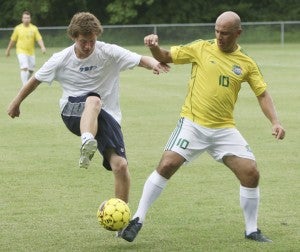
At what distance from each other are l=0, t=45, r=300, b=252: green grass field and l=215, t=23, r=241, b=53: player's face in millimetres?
1723

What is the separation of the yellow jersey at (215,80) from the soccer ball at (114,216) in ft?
3.44

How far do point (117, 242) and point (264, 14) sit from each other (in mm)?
49150

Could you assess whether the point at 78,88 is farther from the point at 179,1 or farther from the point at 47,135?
the point at 179,1

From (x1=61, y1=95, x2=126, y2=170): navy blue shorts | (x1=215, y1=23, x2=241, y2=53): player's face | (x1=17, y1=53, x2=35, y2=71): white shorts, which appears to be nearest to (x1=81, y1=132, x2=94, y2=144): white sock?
(x1=61, y1=95, x2=126, y2=170): navy blue shorts

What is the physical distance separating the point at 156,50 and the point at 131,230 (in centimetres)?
161

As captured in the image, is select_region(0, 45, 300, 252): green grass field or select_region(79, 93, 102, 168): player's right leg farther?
select_region(0, 45, 300, 252): green grass field

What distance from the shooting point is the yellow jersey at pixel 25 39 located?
→ 92.1 ft

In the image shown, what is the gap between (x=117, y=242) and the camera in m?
8.10

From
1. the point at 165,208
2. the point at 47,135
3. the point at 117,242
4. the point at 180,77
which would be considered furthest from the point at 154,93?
the point at 117,242

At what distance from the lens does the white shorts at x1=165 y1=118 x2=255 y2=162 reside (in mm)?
7984

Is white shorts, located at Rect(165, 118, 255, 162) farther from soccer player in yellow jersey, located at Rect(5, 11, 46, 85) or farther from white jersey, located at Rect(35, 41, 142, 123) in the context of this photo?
soccer player in yellow jersey, located at Rect(5, 11, 46, 85)

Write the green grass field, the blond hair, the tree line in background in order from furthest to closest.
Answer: the tree line in background
the green grass field
the blond hair

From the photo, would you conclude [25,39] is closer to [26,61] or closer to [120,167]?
[26,61]

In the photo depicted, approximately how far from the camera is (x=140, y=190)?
34.9 feet
